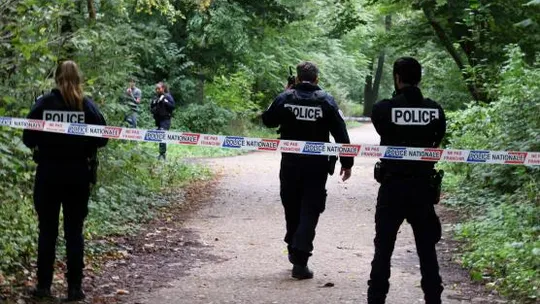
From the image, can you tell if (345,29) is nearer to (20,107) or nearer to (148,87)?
(148,87)

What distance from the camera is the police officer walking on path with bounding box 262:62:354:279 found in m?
7.29

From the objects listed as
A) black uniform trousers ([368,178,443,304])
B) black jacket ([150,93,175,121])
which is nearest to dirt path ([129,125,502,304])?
black uniform trousers ([368,178,443,304])

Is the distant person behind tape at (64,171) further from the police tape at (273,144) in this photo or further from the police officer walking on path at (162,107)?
the police officer walking on path at (162,107)

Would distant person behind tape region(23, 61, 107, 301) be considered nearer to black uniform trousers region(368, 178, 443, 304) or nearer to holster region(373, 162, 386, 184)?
holster region(373, 162, 386, 184)

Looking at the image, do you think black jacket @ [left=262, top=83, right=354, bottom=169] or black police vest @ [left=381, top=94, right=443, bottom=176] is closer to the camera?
black police vest @ [left=381, top=94, right=443, bottom=176]

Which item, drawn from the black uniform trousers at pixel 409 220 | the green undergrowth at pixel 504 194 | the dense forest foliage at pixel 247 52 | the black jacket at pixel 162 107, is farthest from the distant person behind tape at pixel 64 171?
the black jacket at pixel 162 107

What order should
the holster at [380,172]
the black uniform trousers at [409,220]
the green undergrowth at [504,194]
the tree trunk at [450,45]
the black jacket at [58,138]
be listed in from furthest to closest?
the tree trunk at [450,45], the green undergrowth at [504,194], the black jacket at [58,138], the holster at [380,172], the black uniform trousers at [409,220]

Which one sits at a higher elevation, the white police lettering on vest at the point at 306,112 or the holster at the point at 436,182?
the white police lettering on vest at the point at 306,112

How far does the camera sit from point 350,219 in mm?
11938

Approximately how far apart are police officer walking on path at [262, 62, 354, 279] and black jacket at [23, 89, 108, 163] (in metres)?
1.82

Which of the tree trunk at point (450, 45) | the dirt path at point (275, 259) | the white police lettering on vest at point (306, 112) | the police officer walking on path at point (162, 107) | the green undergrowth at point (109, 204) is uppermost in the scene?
the tree trunk at point (450, 45)

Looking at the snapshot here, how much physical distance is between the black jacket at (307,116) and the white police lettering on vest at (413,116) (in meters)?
Result: 1.77

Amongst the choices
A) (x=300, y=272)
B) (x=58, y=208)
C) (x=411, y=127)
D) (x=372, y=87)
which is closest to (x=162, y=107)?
(x=300, y=272)

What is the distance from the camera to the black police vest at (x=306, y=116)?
7.29 m
